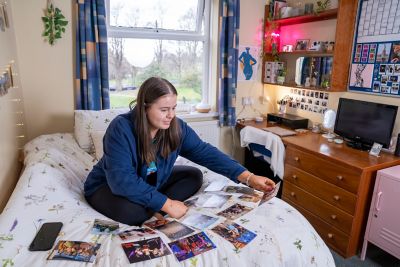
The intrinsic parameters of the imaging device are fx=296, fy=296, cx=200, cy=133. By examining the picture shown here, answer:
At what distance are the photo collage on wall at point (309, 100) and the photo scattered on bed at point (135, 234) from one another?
86.7 inches

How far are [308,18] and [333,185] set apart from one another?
1580 mm

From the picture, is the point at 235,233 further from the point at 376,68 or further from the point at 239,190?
the point at 376,68

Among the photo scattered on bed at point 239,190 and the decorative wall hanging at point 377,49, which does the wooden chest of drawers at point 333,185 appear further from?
the photo scattered on bed at point 239,190

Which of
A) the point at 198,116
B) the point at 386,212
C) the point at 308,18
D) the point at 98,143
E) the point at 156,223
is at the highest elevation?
the point at 308,18

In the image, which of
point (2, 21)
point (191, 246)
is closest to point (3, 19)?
point (2, 21)

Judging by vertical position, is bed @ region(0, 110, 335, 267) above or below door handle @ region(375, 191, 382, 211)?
above

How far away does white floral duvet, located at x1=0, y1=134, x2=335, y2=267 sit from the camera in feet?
3.28

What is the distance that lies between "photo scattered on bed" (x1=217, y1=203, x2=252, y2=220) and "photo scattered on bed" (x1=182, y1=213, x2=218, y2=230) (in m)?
0.06

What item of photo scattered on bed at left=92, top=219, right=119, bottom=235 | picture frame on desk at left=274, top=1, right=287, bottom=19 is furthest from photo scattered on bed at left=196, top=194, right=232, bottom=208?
picture frame on desk at left=274, top=1, right=287, bottom=19

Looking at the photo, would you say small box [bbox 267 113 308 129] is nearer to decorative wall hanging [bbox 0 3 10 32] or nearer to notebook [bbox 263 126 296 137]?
notebook [bbox 263 126 296 137]

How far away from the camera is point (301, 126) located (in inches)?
113

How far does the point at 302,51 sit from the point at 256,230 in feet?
6.75

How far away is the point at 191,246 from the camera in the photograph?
1075 mm

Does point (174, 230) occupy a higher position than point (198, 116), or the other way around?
point (198, 116)
